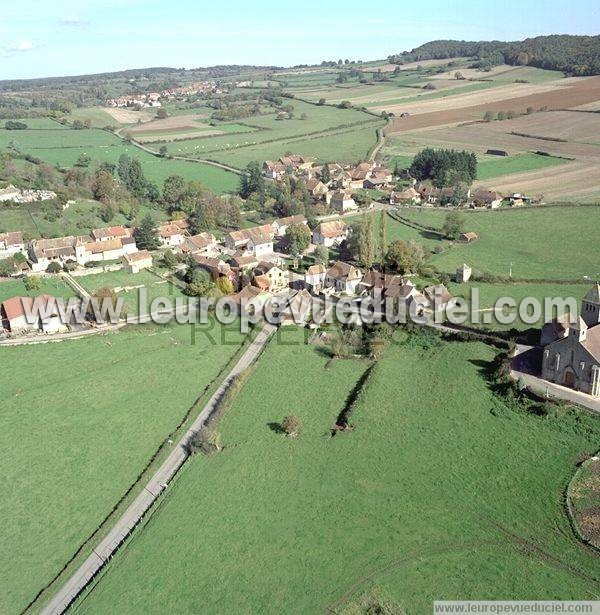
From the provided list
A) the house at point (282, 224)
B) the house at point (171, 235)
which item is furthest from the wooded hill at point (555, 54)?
the house at point (171, 235)

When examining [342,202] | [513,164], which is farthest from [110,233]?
[513,164]

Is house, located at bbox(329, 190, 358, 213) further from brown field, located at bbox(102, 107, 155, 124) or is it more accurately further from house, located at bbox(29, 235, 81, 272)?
brown field, located at bbox(102, 107, 155, 124)

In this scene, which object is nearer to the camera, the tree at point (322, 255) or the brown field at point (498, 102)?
the tree at point (322, 255)

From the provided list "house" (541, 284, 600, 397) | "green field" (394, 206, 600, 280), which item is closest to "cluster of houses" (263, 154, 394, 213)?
"green field" (394, 206, 600, 280)

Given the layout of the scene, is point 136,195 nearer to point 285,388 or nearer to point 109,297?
point 109,297

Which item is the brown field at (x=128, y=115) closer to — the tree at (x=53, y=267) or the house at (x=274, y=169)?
the house at (x=274, y=169)

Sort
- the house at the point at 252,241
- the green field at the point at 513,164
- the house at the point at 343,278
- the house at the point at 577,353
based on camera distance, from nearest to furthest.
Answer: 1. the house at the point at 577,353
2. the house at the point at 343,278
3. the house at the point at 252,241
4. the green field at the point at 513,164

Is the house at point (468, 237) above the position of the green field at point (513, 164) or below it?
below
